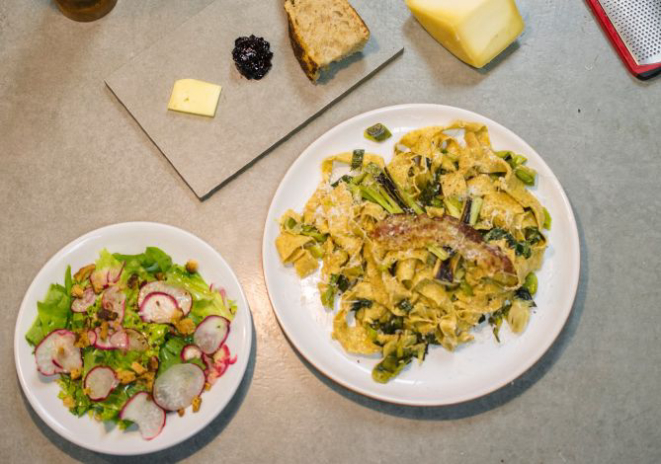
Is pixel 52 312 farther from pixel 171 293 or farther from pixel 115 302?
pixel 171 293

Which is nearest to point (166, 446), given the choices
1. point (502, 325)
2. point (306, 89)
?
point (502, 325)

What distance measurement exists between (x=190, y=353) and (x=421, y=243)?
96 centimetres

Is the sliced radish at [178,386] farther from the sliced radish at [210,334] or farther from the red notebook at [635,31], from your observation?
the red notebook at [635,31]

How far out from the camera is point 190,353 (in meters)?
2.29

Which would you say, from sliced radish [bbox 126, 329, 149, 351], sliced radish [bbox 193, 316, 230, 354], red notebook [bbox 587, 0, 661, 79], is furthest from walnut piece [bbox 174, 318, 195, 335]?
red notebook [bbox 587, 0, 661, 79]

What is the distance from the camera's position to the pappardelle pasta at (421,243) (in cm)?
227

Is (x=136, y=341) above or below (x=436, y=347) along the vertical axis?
above

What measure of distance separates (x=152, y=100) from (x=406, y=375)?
160 centimetres

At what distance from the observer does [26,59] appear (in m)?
2.80

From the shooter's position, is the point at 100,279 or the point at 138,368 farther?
the point at 100,279

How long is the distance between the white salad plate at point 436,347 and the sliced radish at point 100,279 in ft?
2.03

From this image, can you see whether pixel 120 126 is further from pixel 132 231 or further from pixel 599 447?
pixel 599 447

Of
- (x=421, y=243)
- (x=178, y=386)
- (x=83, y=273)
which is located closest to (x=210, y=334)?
(x=178, y=386)

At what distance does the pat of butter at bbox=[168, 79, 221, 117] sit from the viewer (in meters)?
2.64
